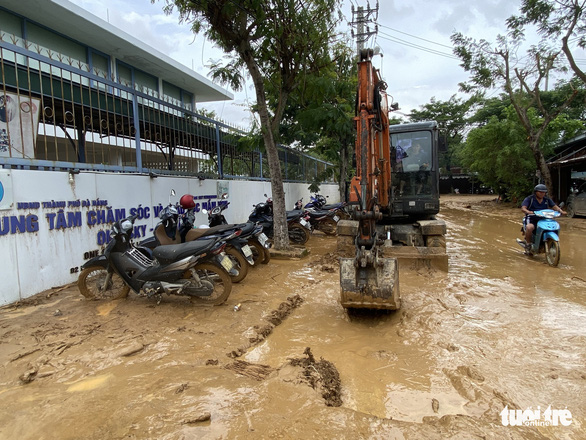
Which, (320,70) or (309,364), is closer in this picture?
(309,364)

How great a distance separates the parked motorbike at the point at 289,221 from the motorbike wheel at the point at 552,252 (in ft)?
16.8

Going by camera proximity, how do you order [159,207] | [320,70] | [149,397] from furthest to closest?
[320,70] < [159,207] < [149,397]

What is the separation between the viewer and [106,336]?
3.66m

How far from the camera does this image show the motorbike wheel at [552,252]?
670 cm

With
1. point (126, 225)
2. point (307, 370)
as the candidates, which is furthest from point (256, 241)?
point (307, 370)

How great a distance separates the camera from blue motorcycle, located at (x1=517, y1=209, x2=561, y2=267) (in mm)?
6742

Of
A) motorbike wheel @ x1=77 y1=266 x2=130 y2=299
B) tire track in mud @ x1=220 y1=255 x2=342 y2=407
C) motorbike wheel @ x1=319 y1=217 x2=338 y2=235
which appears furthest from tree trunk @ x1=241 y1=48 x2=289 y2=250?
tire track in mud @ x1=220 y1=255 x2=342 y2=407

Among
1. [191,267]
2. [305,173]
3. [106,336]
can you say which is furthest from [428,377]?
[305,173]

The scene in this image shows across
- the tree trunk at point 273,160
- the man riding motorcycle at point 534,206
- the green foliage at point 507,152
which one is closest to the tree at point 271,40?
the tree trunk at point 273,160

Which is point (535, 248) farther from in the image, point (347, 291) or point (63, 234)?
point (63, 234)

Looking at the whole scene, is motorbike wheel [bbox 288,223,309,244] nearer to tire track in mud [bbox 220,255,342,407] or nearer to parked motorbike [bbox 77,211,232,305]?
parked motorbike [bbox 77,211,232,305]

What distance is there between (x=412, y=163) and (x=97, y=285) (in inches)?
249

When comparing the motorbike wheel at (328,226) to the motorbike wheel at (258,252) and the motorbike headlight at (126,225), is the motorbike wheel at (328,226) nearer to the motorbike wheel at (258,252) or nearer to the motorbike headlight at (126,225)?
the motorbike wheel at (258,252)

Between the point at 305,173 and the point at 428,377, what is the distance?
15138 millimetres
